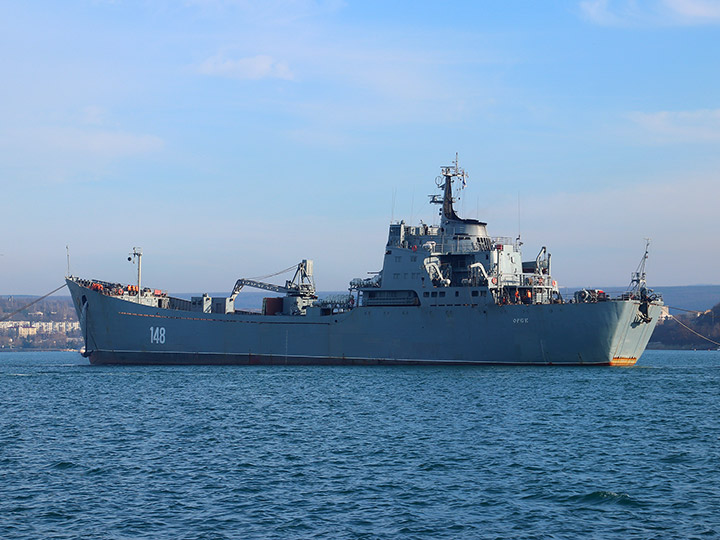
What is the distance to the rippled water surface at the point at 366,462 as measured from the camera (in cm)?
1702

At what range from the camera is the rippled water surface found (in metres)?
17.0

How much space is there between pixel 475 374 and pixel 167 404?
19.2 m

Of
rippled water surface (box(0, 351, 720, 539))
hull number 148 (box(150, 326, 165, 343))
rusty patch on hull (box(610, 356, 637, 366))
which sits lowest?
rippled water surface (box(0, 351, 720, 539))

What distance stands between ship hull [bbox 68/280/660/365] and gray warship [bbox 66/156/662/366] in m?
0.08

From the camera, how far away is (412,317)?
54.4 metres

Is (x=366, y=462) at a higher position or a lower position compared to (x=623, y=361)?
lower

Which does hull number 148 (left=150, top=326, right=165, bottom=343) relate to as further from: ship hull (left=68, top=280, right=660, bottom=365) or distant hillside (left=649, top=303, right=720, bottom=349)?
distant hillside (left=649, top=303, right=720, bottom=349)

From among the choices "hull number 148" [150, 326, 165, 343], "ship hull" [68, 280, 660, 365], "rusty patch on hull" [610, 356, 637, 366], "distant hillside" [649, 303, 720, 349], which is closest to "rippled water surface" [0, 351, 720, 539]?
"ship hull" [68, 280, 660, 365]

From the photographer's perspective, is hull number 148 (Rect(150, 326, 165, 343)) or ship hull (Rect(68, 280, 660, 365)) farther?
hull number 148 (Rect(150, 326, 165, 343))

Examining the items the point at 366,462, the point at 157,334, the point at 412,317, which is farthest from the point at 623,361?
the point at 366,462

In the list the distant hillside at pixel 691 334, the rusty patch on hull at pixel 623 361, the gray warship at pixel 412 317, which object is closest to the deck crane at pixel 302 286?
the gray warship at pixel 412 317

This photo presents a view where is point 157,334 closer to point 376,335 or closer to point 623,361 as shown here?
point 376,335

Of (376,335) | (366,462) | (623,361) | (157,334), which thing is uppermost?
(376,335)

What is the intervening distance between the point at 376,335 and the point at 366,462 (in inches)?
1285
